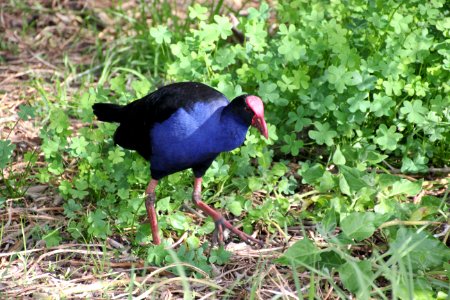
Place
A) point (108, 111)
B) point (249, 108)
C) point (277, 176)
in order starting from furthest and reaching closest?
point (277, 176)
point (108, 111)
point (249, 108)

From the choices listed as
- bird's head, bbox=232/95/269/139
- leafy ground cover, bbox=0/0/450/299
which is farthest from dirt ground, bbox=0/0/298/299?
bird's head, bbox=232/95/269/139

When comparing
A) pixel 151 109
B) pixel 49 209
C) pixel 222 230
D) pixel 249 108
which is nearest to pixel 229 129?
pixel 249 108

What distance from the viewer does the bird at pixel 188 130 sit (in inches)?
135

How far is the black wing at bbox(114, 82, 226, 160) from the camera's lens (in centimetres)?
352

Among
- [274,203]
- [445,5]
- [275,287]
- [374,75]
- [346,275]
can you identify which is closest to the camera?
[346,275]

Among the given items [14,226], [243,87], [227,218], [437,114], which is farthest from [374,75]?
[14,226]

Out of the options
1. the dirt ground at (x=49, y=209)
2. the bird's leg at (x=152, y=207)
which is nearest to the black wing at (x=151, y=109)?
the bird's leg at (x=152, y=207)

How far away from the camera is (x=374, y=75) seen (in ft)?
13.6

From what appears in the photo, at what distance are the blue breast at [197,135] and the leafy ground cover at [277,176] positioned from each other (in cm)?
31

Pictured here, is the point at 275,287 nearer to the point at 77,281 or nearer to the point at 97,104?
the point at 77,281

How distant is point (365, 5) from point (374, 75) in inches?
18.8

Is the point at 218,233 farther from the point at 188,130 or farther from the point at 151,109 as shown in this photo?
the point at 151,109

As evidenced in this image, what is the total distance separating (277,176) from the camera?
4012 mm

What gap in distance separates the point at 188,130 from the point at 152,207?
44 cm
